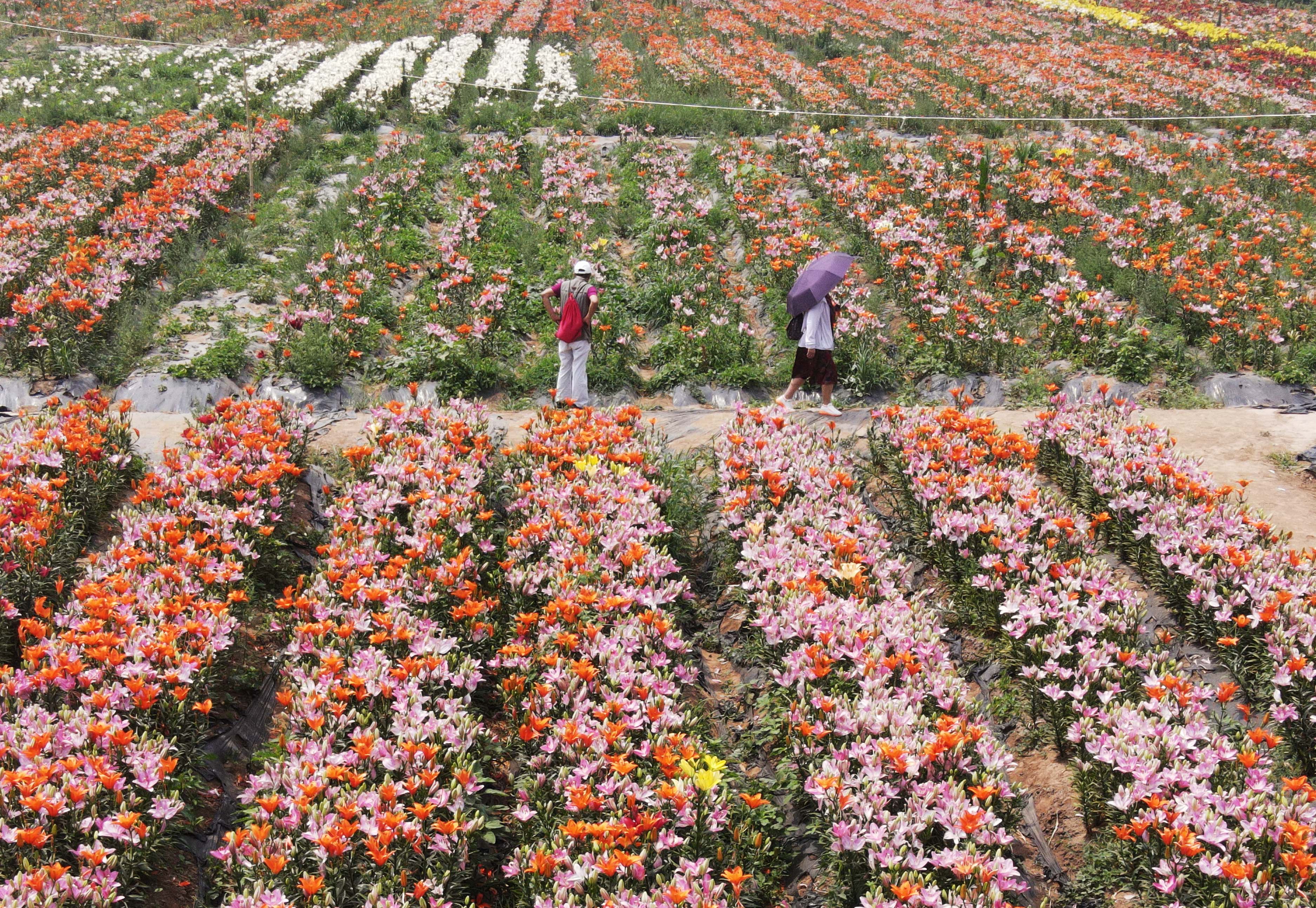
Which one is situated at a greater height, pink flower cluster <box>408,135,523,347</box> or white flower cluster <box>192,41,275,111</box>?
white flower cluster <box>192,41,275,111</box>

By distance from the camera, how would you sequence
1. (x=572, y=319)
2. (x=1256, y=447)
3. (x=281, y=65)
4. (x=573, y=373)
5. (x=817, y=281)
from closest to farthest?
(x=1256, y=447) → (x=817, y=281) → (x=572, y=319) → (x=573, y=373) → (x=281, y=65)

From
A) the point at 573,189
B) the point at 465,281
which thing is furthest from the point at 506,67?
the point at 465,281

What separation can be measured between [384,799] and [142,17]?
29.8 meters

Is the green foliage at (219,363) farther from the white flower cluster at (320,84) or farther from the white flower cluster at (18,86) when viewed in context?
the white flower cluster at (18,86)

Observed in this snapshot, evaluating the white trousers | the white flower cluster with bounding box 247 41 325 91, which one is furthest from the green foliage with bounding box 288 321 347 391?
the white flower cluster with bounding box 247 41 325 91

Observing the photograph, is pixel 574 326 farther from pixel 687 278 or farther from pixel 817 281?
pixel 687 278

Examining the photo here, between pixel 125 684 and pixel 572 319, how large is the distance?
16.5 feet

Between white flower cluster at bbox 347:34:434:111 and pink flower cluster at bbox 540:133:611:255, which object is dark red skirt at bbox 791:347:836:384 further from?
white flower cluster at bbox 347:34:434:111

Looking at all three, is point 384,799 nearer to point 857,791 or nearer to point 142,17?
point 857,791

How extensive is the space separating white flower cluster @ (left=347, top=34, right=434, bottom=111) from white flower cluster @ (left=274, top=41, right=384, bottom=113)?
400mm

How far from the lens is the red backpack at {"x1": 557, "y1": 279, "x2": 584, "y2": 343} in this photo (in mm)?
8055

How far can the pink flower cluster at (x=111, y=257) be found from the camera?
885cm

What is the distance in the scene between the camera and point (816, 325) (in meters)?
8.09

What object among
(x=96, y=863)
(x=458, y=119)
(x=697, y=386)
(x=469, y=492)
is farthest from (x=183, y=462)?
(x=458, y=119)
